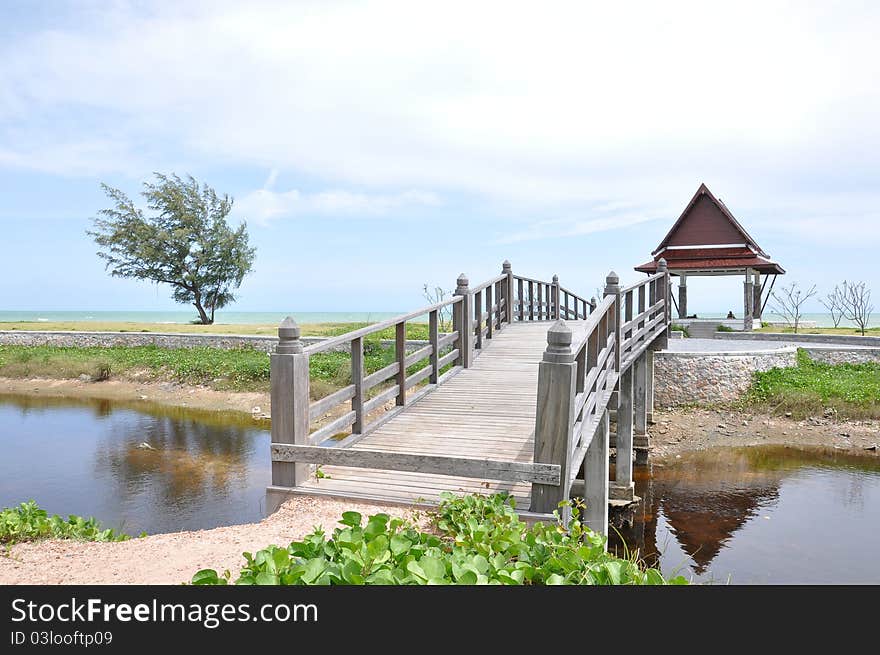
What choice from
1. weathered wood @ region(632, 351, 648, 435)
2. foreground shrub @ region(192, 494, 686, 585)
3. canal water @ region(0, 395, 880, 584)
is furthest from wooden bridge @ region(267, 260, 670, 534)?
weathered wood @ region(632, 351, 648, 435)

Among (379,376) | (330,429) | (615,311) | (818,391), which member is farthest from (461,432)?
(818,391)

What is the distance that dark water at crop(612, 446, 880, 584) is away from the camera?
9188 millimetres

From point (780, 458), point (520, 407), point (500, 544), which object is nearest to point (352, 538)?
point (500, 544)

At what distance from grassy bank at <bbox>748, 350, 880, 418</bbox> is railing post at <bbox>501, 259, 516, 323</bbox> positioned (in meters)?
7.79

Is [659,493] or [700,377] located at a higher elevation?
[700,377]

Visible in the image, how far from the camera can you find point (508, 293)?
1480cm

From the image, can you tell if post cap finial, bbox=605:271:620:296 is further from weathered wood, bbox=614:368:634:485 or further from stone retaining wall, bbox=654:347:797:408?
stone retaining wall, bbox=654:347:797:408

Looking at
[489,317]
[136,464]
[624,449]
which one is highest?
[489,317]

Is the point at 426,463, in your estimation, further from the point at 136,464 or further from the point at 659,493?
the point at 136,464

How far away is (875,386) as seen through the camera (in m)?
17.6

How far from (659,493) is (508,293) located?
206 inches

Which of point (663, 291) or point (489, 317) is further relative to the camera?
point (663, 291)

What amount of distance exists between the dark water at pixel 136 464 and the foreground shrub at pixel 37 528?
13.7 feet
